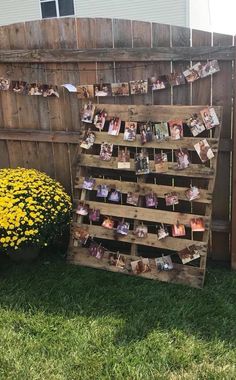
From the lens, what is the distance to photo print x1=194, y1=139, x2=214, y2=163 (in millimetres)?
3459

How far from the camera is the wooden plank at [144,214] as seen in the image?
3.55 meters

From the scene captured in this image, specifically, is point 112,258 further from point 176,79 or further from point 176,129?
point 176,79

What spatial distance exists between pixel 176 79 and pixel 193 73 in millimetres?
147

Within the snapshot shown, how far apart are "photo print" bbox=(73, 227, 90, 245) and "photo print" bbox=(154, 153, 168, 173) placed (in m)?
0.85

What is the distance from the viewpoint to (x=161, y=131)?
11.8 feet

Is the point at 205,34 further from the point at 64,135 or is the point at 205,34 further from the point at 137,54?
the point at 64,135

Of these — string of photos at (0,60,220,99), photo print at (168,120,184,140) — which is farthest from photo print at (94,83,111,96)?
photo print at (168,120,184,140)

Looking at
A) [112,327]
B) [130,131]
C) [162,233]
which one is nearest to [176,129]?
[130,131]

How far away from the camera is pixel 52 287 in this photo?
3531 mm

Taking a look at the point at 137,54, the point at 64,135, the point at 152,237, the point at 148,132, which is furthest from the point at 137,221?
the point at 137,54

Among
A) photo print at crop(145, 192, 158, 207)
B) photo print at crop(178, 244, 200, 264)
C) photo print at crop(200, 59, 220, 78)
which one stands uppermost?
photo print at crop(200, 59, 220, 78)

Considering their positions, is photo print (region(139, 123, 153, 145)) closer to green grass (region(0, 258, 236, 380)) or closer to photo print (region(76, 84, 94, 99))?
photo print (region(76, 84, 94, 99))

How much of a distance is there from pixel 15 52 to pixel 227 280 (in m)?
2.78

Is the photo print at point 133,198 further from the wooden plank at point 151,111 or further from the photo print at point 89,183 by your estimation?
the wooden plank at point 151,111
